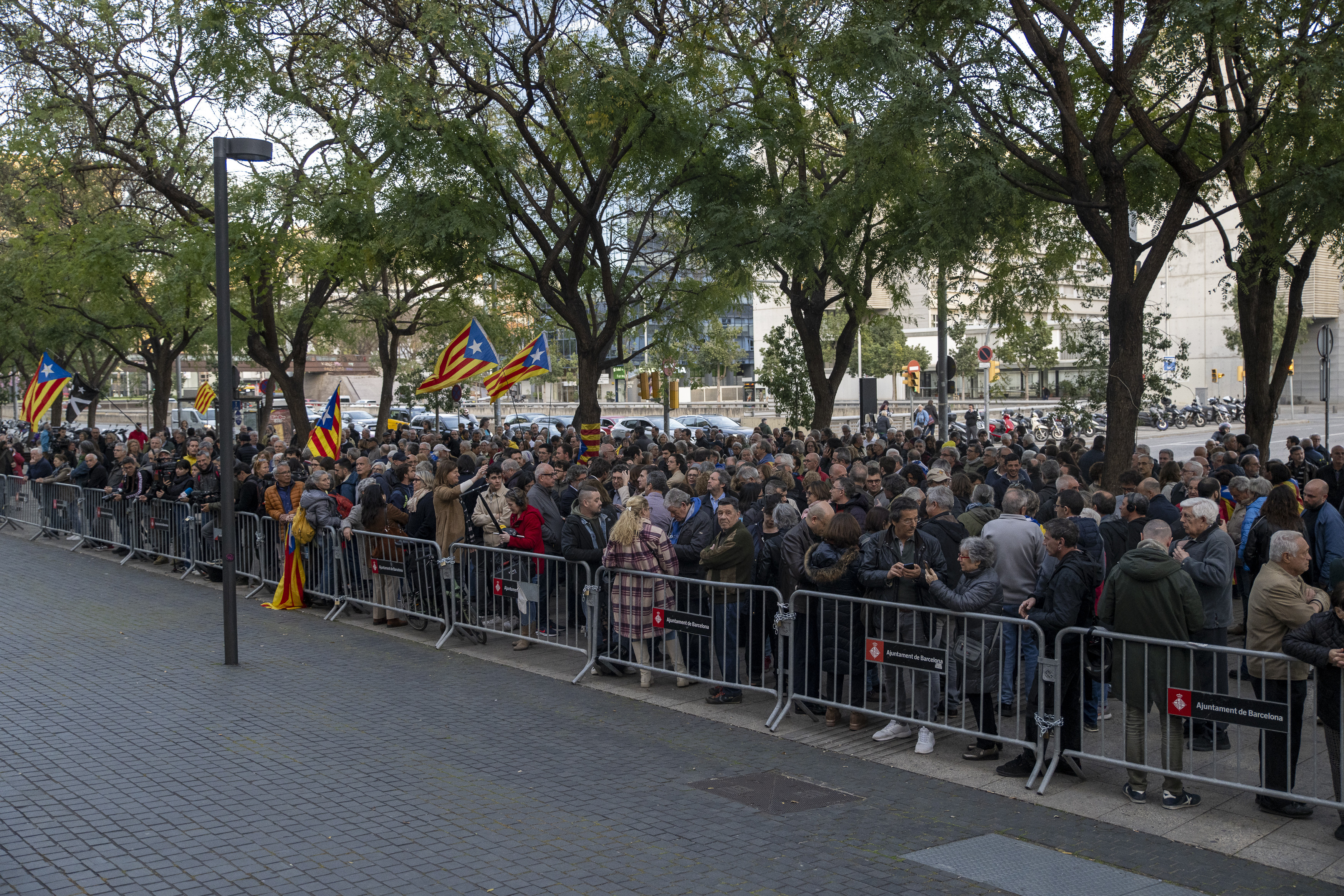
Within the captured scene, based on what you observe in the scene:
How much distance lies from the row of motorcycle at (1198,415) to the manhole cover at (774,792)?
44741mm

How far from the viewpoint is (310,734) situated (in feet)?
27.0

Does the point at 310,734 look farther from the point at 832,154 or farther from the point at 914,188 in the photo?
the point at 832,154

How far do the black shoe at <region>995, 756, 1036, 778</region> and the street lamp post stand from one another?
6757 mm

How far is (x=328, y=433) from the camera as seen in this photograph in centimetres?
1872

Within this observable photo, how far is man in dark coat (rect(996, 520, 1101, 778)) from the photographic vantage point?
709cm

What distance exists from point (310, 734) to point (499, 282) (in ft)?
64.7

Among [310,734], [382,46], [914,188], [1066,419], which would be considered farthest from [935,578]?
[1066,419]

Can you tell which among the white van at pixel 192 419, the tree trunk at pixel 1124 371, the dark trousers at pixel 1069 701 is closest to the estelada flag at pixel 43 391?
the tree trunk at pixel 1124 371

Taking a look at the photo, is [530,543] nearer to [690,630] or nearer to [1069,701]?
[690,630]

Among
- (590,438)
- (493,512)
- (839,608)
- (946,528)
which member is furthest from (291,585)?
(946,528)

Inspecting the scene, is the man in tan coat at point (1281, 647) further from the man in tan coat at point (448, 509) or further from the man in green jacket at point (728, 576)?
the man in tan coat at point (448, 509)

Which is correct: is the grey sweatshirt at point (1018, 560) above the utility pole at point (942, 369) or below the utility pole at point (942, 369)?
below

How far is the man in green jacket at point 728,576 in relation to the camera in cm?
906

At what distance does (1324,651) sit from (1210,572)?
5.39ft
